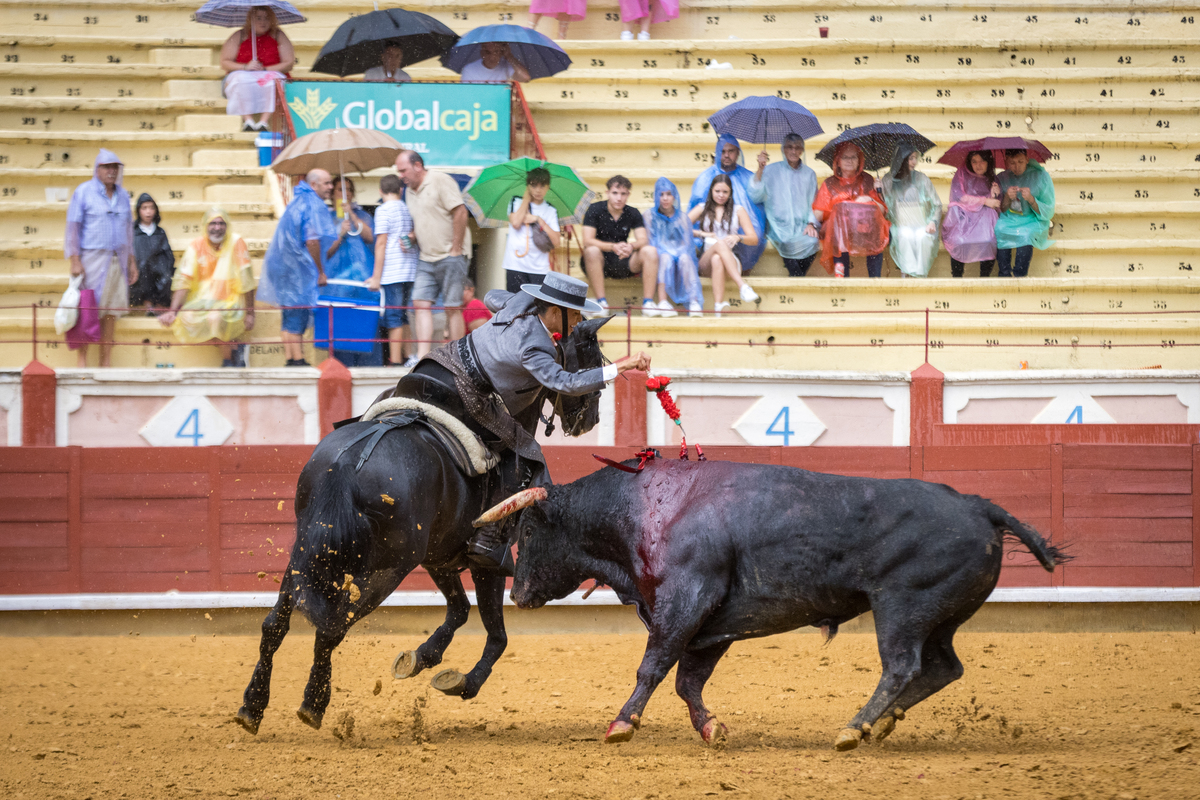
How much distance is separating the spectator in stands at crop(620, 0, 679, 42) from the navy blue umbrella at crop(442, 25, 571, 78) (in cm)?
194

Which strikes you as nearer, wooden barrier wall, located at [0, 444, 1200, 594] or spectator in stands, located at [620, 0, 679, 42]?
wooden barrier wall, located at [0, 444, 1200, 594]

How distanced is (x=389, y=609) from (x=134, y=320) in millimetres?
2544

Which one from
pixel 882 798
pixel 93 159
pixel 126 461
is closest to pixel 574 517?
pixel 882 798

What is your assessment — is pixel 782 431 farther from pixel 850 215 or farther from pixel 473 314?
pixel 850 215

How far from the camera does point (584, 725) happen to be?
5.88 m

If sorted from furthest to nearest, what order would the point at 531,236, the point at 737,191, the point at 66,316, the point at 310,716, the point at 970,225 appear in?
1. the point at 970,225
2. the point at 737,191
3. the point at 531,236
4. the point at 66,316
5. the point at 310,716

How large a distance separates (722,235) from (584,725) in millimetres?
5547

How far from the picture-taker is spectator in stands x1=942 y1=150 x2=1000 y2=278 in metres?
11.0

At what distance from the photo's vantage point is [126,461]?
8.69 meters

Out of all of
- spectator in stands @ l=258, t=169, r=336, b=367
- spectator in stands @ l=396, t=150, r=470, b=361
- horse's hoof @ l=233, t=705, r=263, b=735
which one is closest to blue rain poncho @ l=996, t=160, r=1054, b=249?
spectator in stands @ l=396, t=150, r=470, b=361

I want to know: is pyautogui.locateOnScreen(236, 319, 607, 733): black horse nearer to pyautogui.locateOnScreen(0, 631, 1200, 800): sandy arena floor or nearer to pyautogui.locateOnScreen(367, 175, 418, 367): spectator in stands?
pyautogui.locateOnScreen(0, 631, 1200, 800): sandy arena floor

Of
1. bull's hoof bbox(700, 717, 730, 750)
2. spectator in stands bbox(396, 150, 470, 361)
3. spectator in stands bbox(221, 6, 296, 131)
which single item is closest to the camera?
bull's hoof bbox(700, 717, 730, 750)

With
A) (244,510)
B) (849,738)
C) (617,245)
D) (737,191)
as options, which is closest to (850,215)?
(737,191)

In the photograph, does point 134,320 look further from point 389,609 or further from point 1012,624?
point 1012,624
